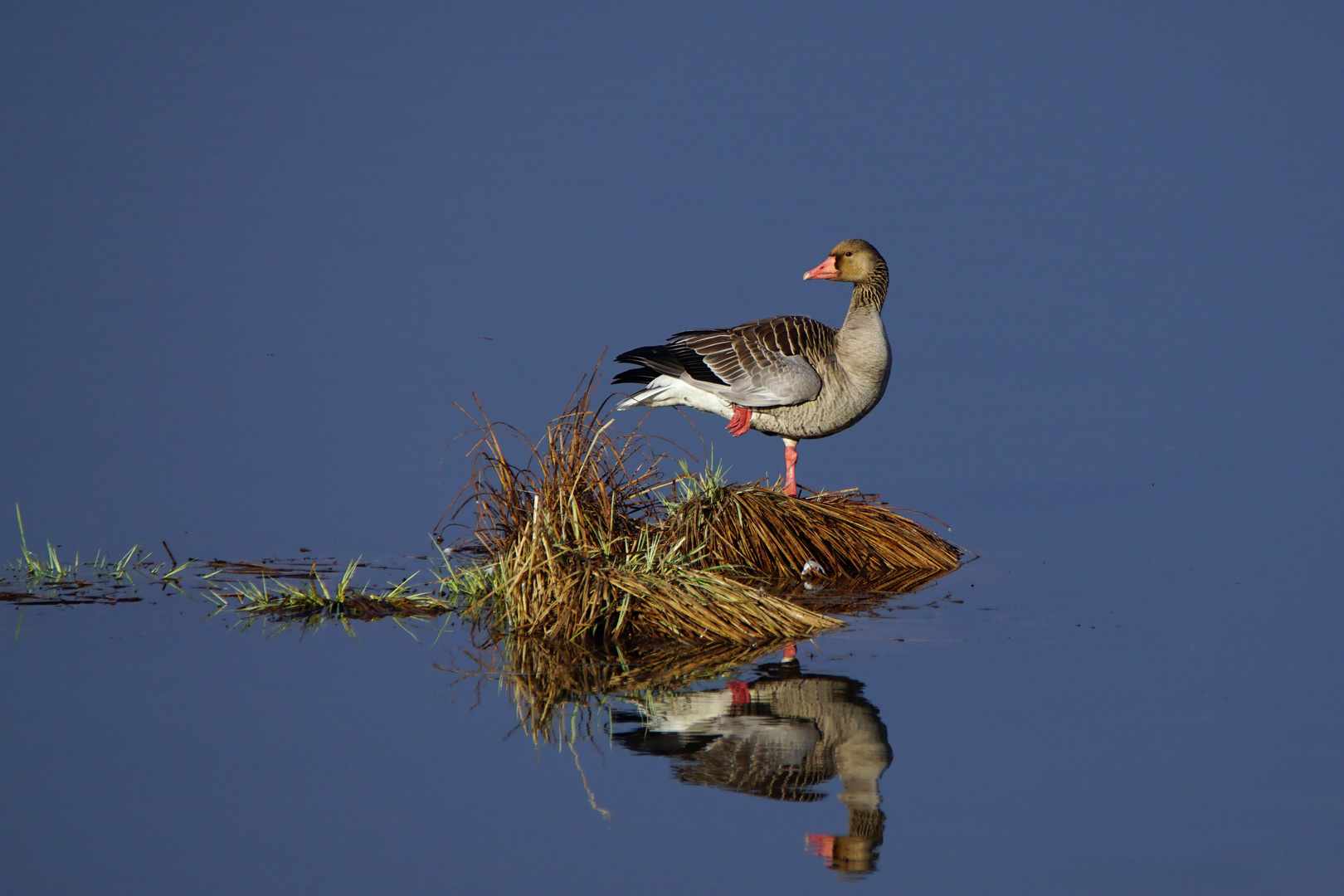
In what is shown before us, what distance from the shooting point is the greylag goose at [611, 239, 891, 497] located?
11.4 m

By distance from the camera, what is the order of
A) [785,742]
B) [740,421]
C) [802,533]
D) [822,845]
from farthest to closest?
[740,421], [802,533], [785,742], [822,845]

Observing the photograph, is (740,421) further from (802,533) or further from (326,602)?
(326,602)

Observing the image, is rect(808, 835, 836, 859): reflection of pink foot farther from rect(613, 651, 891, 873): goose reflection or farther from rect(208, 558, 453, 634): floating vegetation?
rect(208, 558, 453, 634): floating vegetation

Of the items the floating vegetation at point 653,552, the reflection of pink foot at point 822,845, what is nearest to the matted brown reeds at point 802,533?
the floating vegetation at point 653,552

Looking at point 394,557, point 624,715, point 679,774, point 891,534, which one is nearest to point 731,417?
point 891,534

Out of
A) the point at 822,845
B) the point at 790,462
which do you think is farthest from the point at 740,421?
the point at 822,845

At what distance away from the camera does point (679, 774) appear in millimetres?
6219

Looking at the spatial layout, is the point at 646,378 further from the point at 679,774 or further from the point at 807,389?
the point at 679,774

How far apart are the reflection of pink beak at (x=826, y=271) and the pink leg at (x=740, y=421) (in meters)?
1.45

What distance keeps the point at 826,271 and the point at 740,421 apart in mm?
1623

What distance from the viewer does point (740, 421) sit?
38.5 ft

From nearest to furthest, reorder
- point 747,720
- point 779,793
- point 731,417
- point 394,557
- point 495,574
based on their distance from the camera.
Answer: point 779,793 < point 747,720 < point 495,574 < point 394,557 < point 731,417

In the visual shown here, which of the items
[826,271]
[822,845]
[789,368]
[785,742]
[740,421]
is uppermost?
[826,271]

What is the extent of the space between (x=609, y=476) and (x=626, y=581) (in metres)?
1.19
